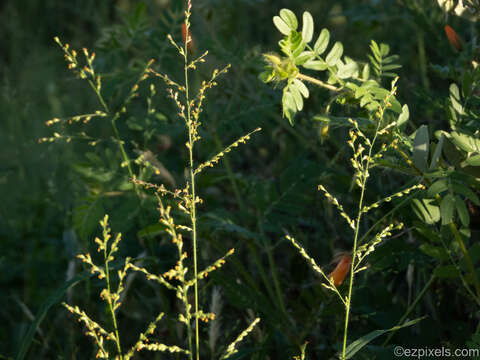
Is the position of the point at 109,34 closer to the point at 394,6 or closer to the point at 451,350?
the point at 394,6

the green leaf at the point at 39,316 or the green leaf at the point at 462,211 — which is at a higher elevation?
the green leaf at the point at 462,211

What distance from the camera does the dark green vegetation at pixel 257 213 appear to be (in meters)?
1.45

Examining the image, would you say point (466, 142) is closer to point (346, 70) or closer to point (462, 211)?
point (462, 211)

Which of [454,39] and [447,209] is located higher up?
[454,39]

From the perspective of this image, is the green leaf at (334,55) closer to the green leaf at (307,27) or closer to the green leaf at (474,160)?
the green leaf at (307,27)

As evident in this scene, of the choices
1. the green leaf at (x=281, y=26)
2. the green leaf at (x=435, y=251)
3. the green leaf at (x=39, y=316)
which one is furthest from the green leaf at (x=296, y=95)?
the green leaf at (x=39, y=316)

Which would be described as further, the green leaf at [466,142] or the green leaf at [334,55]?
the green leaf at [334,55]

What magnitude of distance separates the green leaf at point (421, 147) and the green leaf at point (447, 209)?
3.6 inches

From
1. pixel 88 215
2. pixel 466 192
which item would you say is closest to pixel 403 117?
pixel 466 192

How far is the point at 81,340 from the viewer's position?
6.51 ft

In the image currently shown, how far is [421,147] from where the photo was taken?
1226 mm

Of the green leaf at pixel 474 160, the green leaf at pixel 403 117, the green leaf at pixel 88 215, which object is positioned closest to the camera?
the green leaf at pixel 474 160

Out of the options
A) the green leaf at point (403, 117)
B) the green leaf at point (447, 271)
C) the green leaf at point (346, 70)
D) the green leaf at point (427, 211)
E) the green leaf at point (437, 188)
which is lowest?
the green leaf at point (447, 271)

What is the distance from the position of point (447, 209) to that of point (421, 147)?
0.15 m
